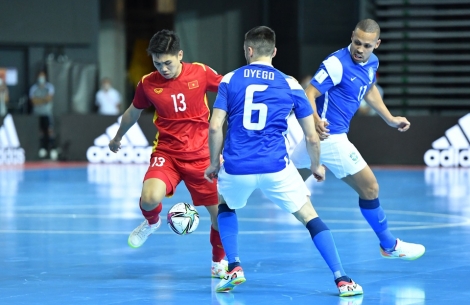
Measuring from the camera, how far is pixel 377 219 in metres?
7.95

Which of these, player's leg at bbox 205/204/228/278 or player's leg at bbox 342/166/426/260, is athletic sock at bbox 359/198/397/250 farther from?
player's leg at bbox 205/204/228/278

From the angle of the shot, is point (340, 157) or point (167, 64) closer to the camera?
point (167, 64)

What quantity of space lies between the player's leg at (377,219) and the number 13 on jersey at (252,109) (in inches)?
63.8

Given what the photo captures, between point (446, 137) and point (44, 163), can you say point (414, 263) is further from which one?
point (44, 163)

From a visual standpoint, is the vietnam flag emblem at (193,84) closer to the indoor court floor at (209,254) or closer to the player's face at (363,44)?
the player's face at (363,44)

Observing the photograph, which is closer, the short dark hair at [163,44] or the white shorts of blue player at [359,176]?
the short dark hair at [163,44]

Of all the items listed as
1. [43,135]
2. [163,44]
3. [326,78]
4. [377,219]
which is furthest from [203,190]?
[43,135]

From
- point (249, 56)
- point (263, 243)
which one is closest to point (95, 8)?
point (263, 243)

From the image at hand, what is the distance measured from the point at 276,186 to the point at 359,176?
59.8 inches

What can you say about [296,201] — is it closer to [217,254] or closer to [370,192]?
[217,254]

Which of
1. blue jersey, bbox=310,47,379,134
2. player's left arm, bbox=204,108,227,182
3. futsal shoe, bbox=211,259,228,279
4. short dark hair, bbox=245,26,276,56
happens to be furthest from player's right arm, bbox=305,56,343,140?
futsal shoe, bbox=211,259,228,279

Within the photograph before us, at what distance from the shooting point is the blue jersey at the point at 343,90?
25.7ft

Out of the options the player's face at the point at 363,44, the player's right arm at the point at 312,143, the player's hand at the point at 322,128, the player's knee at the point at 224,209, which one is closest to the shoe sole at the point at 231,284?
the player's knee at the point at 224,209

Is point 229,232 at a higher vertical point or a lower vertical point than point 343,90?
lower
